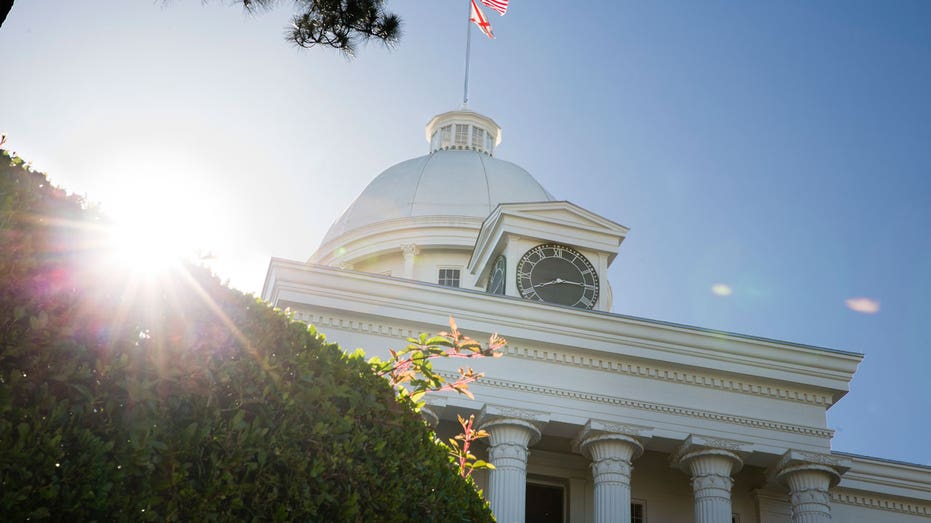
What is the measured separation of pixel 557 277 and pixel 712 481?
659 centimetres

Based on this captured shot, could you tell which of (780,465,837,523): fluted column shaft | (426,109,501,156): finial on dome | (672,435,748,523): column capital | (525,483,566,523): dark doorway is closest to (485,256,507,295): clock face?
(525,483,566,523): dark doorway

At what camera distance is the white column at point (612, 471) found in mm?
23891

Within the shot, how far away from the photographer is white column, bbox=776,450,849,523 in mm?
25109

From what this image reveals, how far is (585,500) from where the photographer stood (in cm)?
2647

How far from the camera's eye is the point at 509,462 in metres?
23.7

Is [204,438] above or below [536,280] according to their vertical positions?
below

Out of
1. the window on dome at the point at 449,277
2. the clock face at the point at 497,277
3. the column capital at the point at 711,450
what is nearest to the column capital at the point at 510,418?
the column capital at the point at 711,450

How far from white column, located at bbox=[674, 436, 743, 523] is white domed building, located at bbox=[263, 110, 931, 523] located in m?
0.04

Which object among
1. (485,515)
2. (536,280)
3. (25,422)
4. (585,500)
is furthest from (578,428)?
(25,422)

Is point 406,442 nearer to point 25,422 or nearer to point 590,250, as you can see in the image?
point 25,422

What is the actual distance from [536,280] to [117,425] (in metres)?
21.9

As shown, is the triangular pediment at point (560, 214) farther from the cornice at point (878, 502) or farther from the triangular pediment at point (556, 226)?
the cornice at point (878, 502)

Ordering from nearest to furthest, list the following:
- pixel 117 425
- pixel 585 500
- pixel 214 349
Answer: pixel 117 425
pixel 214 349
pixel 585 500

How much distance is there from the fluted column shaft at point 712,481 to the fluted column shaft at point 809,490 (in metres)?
1.50
